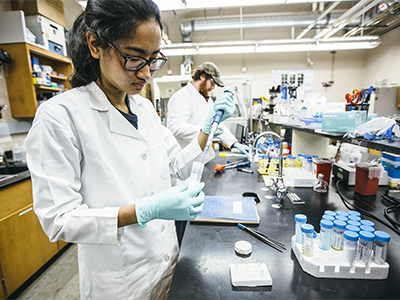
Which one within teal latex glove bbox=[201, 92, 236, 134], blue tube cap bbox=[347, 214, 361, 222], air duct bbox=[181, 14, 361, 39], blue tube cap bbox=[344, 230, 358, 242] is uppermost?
air duct bbox=[181, 14, 361, 39]

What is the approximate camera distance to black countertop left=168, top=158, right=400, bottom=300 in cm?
63

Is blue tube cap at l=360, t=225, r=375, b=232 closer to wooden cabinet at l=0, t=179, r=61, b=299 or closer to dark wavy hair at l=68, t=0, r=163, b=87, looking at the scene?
dark wavy hair at l=68, t=0, r=163, b=87

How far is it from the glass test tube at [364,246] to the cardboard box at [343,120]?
718 mm

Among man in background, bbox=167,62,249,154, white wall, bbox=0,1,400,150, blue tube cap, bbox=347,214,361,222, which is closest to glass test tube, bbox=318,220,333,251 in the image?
blue tube cap, bbox=347,214,361,222

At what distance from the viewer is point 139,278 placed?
82cm

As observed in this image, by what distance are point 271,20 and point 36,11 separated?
4.53 m

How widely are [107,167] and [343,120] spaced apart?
4.16 ft

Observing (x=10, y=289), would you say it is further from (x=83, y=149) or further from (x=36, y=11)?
(x=36, y=11)

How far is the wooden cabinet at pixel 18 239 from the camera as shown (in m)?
1.60

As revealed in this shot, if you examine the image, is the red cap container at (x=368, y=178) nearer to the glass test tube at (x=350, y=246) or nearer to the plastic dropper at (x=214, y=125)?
the glass test tube at (x=350, y=246)

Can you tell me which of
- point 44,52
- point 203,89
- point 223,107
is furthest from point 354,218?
point 44,52

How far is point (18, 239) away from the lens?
1.71m

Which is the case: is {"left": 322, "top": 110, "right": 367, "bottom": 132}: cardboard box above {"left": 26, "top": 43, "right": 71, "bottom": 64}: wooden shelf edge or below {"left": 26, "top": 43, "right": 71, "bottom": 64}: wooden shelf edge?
below

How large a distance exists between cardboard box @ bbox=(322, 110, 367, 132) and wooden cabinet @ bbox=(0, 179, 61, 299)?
2365 millimetres
